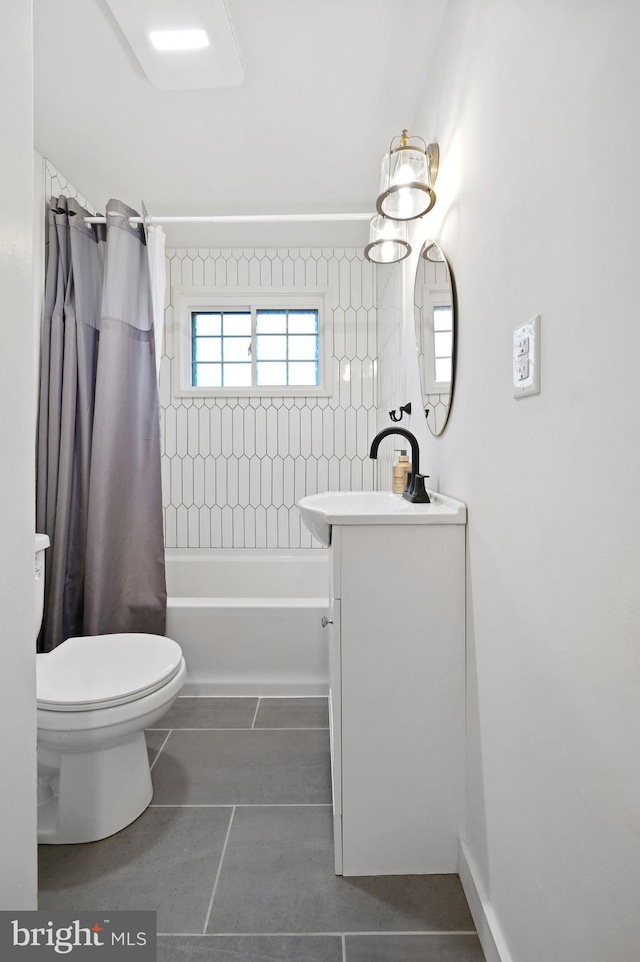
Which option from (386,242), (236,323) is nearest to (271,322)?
(236,323)

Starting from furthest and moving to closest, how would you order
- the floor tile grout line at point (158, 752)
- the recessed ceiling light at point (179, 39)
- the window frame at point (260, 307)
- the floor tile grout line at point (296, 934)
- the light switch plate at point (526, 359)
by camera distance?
the window frame at point (260, 307) < the floor tile grout line at point (158, 752) < the recessed ceiling light at point (179, 39) < the floor tile grout line at point (296, 934) < the light switch plate at point (526, 359)

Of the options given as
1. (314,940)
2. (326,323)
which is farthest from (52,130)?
(314,940)

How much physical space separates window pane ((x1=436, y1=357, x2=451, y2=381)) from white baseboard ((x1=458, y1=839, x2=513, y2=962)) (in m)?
1.24

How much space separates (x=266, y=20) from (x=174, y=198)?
3.95 feet

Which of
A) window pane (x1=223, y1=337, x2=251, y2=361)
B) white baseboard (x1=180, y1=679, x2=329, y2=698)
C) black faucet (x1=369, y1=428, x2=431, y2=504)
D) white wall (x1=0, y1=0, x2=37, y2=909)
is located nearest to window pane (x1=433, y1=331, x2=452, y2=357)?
black faucet (x1=369, y1=428, x2=431, y2=504)

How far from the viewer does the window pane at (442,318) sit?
4.58 ft

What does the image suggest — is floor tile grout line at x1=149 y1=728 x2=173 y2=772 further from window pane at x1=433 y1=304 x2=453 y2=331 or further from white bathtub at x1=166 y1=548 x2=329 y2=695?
window pane at x1=433 y1=304 x2=453 y2=331

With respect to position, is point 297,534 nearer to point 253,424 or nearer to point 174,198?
point 253,424

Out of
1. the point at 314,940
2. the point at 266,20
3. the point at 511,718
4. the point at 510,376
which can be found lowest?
the point at 314,940

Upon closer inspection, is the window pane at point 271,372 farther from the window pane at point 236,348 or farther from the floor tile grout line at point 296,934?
the floor tile grout line at point 296,934

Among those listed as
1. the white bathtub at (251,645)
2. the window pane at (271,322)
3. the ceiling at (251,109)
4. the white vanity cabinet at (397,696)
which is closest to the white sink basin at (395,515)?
the white vanity cabinet at (397,696)

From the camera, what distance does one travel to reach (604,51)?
24.6 inches

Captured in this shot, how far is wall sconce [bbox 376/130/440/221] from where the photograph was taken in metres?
1.49

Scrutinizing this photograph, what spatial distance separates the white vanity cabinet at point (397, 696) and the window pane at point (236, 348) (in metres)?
2.24
